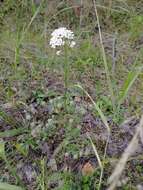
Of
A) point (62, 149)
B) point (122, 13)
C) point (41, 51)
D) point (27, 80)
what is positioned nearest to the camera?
point (62, 149)

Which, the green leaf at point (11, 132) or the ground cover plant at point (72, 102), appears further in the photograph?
the green leaf at point (11, 132)

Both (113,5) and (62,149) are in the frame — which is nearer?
(62,149)

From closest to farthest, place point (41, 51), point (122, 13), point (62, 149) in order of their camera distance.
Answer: point (62, 149)
point (41, 51)
point (122, 13)

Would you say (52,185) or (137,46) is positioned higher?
(137,46)

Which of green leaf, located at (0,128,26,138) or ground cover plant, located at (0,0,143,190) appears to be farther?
green leaf, located at (0,128,26,138)

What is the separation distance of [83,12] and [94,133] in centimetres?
118

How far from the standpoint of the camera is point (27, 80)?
80.6 inches

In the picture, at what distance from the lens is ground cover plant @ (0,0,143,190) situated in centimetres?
154

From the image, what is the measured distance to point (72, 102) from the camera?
5.95 ft

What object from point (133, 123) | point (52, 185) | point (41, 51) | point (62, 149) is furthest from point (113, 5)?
point (52, 185)

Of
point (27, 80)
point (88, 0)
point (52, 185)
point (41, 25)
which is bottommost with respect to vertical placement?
point (52, 185)

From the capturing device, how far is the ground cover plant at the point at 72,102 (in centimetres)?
154

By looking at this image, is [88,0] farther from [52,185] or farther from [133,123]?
[52,185]

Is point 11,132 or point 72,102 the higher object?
point 72,102
